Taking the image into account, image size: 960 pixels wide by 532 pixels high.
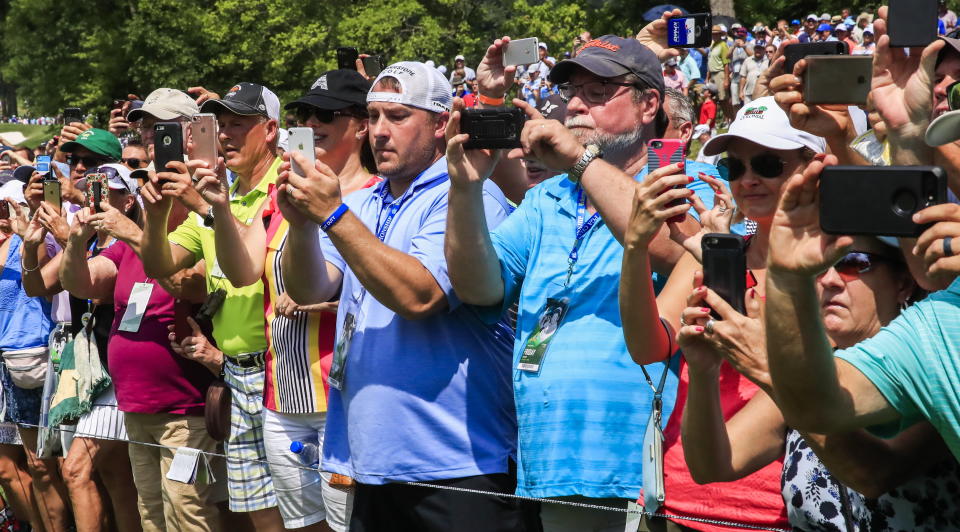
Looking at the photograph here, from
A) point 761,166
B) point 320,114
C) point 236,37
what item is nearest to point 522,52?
point 761,166

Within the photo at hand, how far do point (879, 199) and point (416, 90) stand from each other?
7.72ft

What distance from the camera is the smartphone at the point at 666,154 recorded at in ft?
8.87

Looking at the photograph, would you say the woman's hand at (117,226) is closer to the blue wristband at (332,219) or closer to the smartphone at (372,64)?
the smartphone at (372,64)

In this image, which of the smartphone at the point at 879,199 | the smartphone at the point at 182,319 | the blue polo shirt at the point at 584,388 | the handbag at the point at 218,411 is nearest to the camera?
the smartphone at the point at 879,199

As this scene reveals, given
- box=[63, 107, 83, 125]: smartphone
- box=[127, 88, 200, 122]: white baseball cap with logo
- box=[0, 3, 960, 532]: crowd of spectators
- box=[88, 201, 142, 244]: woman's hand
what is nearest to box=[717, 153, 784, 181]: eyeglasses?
box=[0, 3, 960, 532]: crowd of spectators

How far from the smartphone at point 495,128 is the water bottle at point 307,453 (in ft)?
5.54

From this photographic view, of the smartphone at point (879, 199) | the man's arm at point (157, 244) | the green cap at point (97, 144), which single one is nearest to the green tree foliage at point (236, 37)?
the green cap at point (97, 144)

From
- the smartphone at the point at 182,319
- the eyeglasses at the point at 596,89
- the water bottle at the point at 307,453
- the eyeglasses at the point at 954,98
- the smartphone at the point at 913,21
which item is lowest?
the water bottle at the point at 307,453

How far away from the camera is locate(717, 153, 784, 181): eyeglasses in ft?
9.69

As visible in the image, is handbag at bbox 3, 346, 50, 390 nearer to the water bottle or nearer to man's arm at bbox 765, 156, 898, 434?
the water bottle

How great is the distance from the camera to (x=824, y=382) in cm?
195

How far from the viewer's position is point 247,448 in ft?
15.6

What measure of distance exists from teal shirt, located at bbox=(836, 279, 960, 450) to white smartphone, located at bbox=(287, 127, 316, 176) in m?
1.97

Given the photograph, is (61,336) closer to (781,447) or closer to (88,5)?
(781,447)
